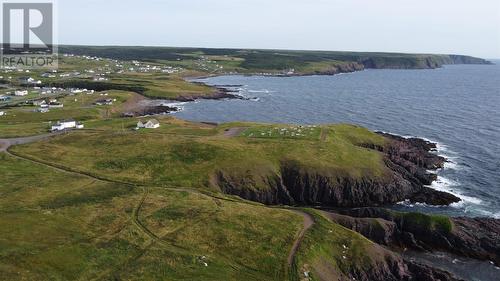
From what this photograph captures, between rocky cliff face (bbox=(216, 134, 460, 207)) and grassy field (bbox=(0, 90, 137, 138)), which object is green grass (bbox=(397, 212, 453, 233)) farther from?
grassy field (bbox=(0, 90, 137, 138))

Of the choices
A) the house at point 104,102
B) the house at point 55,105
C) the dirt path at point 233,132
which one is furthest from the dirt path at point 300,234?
the house at point 104,102

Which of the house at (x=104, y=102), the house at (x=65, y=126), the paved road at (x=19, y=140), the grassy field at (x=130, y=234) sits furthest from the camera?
the house at (x=104, y=102)

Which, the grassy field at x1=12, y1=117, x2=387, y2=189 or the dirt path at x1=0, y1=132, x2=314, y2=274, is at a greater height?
the grassy field at x1=12, y1=117, x2=387, y2=189

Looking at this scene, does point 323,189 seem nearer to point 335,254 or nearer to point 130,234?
point 335,254

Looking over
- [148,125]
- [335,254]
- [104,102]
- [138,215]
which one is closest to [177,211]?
[138,215]

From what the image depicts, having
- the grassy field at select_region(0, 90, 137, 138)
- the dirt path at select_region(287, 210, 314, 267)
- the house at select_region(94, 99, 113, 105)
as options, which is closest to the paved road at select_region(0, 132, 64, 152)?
the grassy field at select_region(0, 90, 137, 138)

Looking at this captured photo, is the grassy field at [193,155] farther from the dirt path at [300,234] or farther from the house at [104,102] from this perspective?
the house at [104,102]
